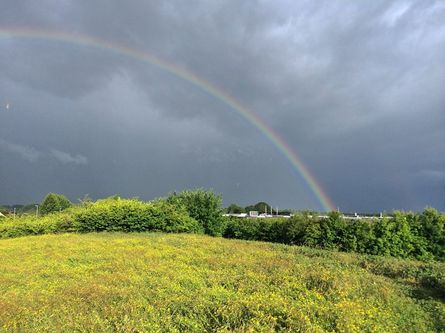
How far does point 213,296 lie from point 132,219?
16.9 m

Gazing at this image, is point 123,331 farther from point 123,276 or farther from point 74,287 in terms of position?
point 123,276

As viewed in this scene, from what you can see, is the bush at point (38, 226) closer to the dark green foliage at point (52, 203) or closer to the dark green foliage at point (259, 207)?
the dark green foliage at point (52, 203)

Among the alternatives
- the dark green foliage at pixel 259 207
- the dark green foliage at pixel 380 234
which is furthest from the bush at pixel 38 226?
the dark green foliage at pixel 259 207

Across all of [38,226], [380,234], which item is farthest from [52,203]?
[380,234]

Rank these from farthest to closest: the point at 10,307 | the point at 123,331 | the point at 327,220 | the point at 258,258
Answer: the point at 327,220, the point at 258,258, the point at 10,307, the point at 123,331

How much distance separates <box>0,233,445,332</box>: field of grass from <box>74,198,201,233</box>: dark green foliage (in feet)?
35.6

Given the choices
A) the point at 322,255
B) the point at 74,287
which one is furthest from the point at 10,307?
the point at 322,255

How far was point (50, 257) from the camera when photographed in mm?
13000

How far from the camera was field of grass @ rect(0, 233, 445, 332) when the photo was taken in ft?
17.7

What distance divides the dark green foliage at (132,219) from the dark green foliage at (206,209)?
159 centimetres

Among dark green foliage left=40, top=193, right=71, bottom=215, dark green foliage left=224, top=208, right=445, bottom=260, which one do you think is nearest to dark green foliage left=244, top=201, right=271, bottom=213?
dark green foliage left=40, top=193, right=71, bottom=215

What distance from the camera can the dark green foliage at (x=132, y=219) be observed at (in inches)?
907

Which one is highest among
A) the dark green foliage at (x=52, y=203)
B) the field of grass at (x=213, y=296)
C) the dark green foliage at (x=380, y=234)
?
the dark green foliage at (x=52, y=203)

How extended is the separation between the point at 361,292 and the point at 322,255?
21.0ft
